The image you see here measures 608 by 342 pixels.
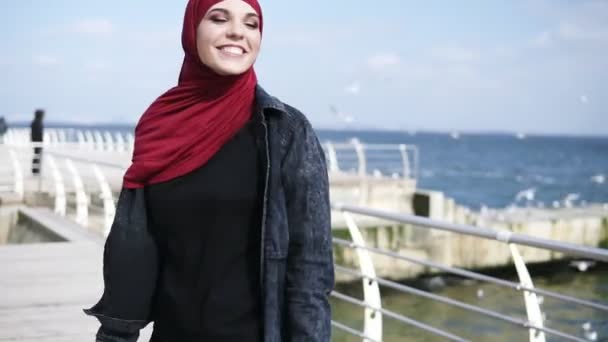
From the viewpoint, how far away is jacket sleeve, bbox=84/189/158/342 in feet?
6.97

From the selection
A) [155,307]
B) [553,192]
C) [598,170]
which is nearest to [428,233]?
[155,307]

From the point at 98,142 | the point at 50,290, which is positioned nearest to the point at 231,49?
the point at 50,290

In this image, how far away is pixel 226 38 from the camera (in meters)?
2.03

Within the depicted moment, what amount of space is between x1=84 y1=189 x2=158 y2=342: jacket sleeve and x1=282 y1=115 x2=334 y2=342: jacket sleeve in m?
0.36

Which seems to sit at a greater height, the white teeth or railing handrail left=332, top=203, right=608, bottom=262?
the white teeth

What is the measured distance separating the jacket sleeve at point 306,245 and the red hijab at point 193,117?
0.16 m

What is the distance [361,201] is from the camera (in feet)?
62.5

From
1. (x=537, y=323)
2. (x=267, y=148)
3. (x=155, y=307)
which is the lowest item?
(x=537, y=323)

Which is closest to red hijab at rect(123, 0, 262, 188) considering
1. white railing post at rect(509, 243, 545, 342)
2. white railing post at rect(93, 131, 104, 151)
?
white railing post at rect(509, 243, 545, 342)

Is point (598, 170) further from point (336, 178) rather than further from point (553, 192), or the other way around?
point (336, 178)

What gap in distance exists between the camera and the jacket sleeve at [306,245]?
1.98m

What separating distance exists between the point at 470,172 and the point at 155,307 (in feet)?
282

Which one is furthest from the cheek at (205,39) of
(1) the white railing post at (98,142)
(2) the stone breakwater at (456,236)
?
(1) the white railing post at (98,142)

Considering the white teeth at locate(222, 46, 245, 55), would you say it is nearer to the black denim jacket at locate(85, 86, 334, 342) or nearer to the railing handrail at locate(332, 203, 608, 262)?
the black denim jacket at locate(85, 86, 334, 342)
